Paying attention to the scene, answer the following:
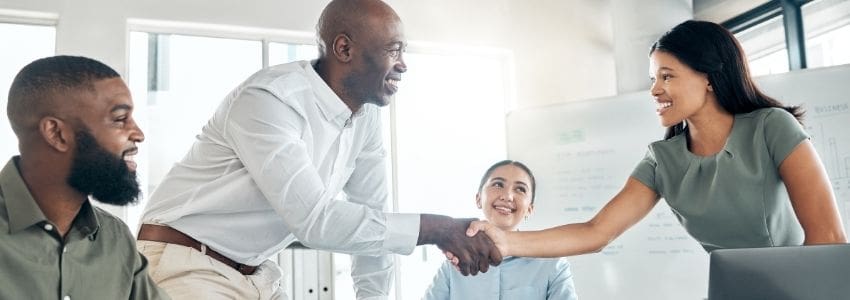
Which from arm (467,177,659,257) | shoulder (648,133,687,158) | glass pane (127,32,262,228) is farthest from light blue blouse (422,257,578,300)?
glass pane (127,32,262,228)

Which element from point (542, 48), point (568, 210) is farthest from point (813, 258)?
point (542, 48)

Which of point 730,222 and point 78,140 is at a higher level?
point 78,140

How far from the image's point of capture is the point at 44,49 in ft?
12.7

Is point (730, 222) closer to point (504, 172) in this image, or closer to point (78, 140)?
point (504, 172)

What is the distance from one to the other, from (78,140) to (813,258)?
1.21 meters

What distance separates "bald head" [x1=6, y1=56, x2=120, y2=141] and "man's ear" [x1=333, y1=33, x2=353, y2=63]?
0.68 metres

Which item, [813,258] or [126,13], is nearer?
[813,258]

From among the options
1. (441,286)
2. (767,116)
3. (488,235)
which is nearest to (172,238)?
(488,235)

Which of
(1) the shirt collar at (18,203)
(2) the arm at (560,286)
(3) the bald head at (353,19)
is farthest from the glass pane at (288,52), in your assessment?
(1) the shirt collar at (18,203)

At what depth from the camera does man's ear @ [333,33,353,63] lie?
76.9 inches

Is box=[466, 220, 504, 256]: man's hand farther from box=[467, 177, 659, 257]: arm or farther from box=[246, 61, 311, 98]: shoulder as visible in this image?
box=[246, 61, 311, 98]: shoulder

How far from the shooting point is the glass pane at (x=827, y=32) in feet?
12.0

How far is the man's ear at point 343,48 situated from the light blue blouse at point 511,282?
992 millimetres

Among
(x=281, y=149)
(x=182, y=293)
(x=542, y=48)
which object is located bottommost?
(x=182, y=293)
